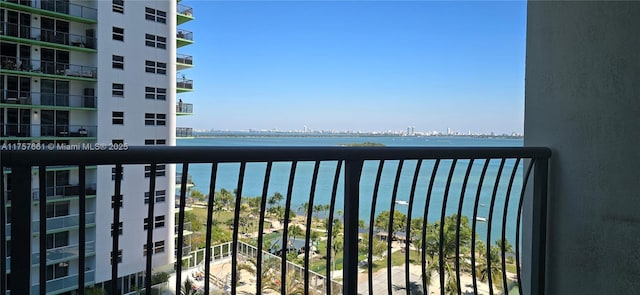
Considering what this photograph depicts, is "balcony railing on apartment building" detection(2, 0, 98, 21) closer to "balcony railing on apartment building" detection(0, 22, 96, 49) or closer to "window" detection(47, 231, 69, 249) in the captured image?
"balcony railing on apartment building" detection(0, 22, 96, 49)

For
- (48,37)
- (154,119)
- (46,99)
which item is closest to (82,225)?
(46,99)

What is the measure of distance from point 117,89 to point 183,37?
1.56 m

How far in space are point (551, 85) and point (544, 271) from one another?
2.86 ft

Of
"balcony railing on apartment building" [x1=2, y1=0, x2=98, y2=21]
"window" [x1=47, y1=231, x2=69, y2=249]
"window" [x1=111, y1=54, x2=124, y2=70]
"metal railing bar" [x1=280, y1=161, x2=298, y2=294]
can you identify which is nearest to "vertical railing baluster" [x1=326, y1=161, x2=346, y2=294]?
"metal railing bar" [x1=280, y1=161, x2=298, y2=294]

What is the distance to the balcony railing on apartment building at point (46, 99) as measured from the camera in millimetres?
4230

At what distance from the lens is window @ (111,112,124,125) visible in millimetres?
5159

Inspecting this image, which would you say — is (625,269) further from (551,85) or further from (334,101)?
(334,101)

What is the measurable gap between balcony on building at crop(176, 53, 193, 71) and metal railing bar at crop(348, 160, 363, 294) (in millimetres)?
5595

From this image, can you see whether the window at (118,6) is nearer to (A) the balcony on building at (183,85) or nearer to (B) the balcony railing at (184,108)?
(A) the balcony on building at (183,85)

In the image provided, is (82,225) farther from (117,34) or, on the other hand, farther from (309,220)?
(117,34)

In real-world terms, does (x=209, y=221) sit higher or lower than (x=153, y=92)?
lower

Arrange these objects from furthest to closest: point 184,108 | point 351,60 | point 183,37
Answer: point 351,60, point 183,37, point 184,108

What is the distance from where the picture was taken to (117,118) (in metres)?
5.23

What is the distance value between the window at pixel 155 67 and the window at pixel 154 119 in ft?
2.27
